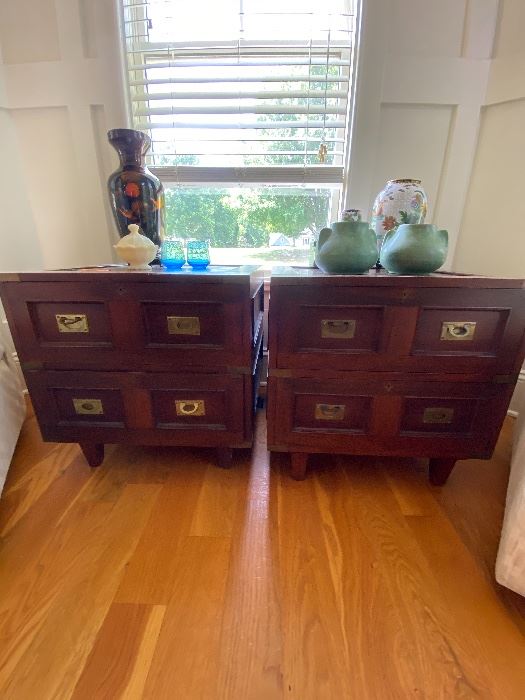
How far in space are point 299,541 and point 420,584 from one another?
10.4 inches

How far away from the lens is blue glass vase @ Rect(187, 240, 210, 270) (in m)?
0.86

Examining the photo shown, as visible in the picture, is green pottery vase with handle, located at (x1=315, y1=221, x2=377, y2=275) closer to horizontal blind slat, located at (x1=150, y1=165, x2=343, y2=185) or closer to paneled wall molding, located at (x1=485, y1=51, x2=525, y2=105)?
horizontal blind slat, located at (x1=150, y1=165, x2=343, y2=185)

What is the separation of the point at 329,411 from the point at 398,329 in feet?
0.89

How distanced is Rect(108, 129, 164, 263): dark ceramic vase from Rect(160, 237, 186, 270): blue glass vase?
11 centimetres

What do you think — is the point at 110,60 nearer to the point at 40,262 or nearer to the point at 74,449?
the point at 40,262

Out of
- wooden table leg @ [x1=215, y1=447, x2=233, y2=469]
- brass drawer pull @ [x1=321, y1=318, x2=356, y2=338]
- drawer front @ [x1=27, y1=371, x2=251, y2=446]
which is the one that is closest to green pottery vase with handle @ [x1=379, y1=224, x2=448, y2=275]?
brass drawer pull @ [x1=321, y1=318, x2=356, y2=338]

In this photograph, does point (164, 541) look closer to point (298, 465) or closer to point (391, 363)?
point (298, 465)

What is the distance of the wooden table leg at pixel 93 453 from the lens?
0.94 m

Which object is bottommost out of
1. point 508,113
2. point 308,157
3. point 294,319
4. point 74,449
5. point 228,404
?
point 74,449

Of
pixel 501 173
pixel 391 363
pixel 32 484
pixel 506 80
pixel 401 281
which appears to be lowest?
pixel 32 484

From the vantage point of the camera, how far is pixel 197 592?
62 centimetres

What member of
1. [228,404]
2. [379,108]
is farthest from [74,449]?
[379,108]

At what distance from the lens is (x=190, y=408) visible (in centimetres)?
84

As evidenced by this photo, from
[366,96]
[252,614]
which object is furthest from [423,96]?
[252,614]
